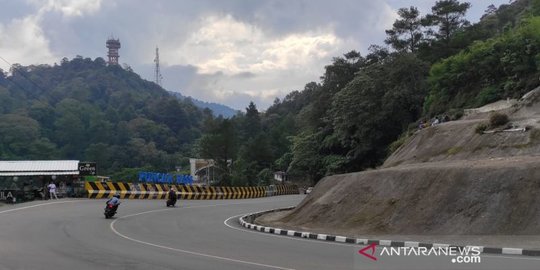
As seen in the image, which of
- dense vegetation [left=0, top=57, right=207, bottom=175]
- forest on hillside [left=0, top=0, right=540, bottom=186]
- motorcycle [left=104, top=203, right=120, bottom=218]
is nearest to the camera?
motorcycle [left=104, top=203, right=120, bottom=218]

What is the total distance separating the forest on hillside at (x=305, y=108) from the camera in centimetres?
5200

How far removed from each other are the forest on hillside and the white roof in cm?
2971

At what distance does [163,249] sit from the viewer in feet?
44.5

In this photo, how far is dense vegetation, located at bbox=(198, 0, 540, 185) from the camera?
47.6 metres

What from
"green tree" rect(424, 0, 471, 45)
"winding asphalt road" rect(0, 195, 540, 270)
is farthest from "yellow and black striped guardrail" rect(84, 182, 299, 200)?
"green tree" rect(424, 0, 471, 45)

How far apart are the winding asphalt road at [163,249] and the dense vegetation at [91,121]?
91.1 meters

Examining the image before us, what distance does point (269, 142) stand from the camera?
11619 centimetres

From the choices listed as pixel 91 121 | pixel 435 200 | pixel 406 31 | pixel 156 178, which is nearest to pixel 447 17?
pixel 406 31

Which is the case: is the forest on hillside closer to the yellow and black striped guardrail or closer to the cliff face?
the yellow and black striped guardrail

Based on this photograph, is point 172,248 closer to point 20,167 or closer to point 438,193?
point 438,193

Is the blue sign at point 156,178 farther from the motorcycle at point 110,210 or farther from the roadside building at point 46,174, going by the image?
the motorcycle at point 110,210

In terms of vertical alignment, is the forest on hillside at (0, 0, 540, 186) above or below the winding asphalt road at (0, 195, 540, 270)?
above

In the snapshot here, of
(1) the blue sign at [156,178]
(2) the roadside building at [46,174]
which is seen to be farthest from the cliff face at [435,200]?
(1) the blue sign at [156,178]

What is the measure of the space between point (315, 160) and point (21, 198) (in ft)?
127
